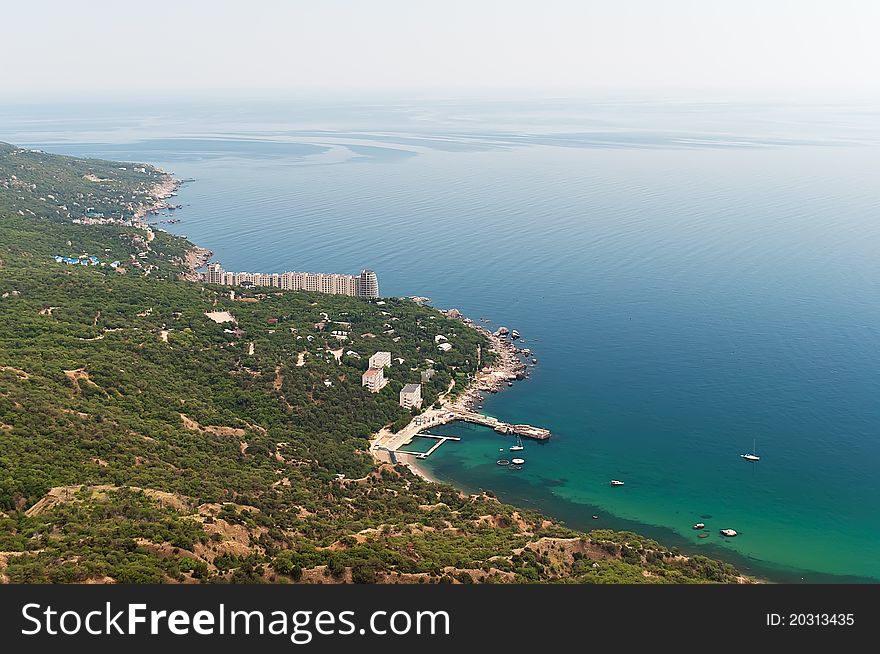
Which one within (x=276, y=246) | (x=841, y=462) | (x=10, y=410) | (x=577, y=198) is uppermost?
(x=577, y=198)

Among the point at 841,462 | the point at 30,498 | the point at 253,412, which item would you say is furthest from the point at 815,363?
the point at 30,498

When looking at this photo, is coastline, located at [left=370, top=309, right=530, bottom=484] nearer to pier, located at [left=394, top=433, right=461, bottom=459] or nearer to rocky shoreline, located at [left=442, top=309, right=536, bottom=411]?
rocky shoreline, located at [left=442, top=309, right=536, bottom=411]

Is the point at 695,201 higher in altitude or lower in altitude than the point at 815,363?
higher

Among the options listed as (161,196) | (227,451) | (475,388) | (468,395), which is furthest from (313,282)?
(161,196)

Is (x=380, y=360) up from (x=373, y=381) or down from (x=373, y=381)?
up

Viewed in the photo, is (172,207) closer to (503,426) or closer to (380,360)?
(380,360)

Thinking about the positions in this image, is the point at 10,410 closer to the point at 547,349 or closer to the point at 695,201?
the point at 547,349

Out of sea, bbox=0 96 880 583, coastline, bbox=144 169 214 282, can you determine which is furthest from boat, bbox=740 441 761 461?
coastline, bbox=144 169 214 282
